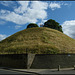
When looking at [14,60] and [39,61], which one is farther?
[14,60]

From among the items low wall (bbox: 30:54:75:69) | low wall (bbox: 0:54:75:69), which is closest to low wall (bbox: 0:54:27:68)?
low wall (bbox: 0:54:75:69)

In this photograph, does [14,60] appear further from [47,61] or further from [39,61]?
[47,61]

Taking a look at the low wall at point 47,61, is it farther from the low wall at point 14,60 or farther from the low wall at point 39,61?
the low wall at point 14,60

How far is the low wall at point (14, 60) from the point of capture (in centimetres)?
1780

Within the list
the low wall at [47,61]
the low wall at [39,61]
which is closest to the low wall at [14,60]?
the low wall at [39,61]

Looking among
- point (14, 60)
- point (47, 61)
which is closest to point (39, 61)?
point (47, 61)

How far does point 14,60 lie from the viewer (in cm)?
1902

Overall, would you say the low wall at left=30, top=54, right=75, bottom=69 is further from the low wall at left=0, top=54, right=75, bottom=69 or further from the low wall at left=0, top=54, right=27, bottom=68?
the low wall at left=0, top=54, right=27, bottom=68

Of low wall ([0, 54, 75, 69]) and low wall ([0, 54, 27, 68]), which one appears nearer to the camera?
low wall ([0, 54, 75, 69])

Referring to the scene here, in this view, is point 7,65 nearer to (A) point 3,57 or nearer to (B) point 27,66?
(A) point 3,57

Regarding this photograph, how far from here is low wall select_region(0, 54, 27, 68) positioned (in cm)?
1780

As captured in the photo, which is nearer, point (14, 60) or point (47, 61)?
point (47, 61)

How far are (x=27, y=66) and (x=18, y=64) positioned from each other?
79.9 inches

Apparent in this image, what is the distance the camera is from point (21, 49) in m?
24.5
